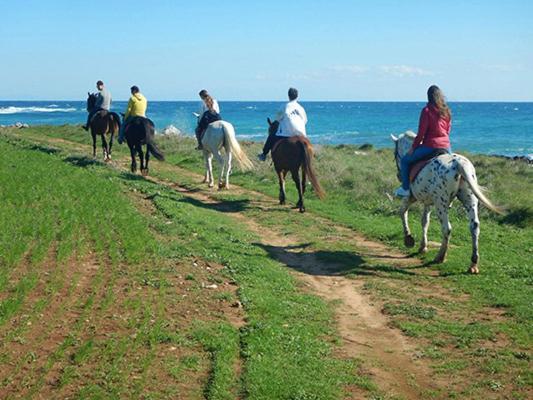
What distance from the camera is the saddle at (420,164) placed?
11.5 metres

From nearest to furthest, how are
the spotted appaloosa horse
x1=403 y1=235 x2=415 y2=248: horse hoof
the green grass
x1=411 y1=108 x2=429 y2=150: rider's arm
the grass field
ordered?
1. the green grass
2. the grass field
3. the spotted appaloosa horse
4. x1=411 y1=108 x2=429 y2=150: rider's arm
5. x1=403 y1=235 x2=415 y2=248: horse hoof

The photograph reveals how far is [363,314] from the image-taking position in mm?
9117

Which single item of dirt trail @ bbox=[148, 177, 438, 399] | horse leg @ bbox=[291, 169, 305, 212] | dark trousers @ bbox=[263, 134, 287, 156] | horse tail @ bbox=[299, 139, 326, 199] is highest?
dark trousers @ bbox=[263, 134, 287, 156]

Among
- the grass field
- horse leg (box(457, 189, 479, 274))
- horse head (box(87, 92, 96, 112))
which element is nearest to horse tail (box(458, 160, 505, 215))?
horse leg (box(457, 189, 479, 274))

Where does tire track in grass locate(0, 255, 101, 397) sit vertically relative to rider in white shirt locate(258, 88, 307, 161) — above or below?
below

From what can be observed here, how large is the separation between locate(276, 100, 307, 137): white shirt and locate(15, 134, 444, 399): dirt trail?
7.98 feet

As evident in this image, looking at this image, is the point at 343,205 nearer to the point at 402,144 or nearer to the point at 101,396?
the point at 402,144

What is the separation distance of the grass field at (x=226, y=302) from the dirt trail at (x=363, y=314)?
0.22 feet

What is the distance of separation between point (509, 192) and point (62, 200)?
14.6m

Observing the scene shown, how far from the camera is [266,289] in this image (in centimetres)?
969

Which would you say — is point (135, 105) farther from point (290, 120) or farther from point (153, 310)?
point (153, 310)

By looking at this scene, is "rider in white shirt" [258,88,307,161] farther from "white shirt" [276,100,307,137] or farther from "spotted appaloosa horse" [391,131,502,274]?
"spotted appaloosa horse" [391,131,502,274]

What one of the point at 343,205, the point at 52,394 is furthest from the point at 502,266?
the point at 52,394

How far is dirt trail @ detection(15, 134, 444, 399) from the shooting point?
6.99m
